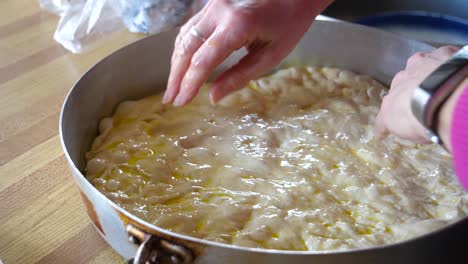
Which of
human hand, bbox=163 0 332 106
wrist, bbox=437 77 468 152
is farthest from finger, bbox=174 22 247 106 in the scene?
wrist, bbox=437 77 468 152

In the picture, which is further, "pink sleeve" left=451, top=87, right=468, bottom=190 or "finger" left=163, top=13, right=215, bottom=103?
"finger" left=163, top=13, right=215, bottom=103

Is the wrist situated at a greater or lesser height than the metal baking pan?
greater

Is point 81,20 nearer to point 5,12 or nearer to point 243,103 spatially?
point 5,12

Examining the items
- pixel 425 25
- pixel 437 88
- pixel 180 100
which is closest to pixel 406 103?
pixel 437 88

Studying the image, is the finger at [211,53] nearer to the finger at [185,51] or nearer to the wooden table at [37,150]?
the finger at [185,51]

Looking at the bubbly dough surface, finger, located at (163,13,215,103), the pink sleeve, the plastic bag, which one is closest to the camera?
the pink sleeve

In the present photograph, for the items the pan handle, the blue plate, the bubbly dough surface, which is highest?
the blue plate

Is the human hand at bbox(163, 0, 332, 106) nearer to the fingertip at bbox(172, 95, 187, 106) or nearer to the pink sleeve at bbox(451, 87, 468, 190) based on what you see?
the fingertip at bbox(172, 95, 187, 106)
